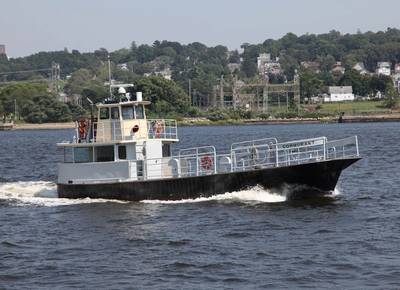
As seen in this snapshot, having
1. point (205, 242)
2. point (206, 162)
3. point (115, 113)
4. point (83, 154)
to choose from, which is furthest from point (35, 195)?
point (205, 242)

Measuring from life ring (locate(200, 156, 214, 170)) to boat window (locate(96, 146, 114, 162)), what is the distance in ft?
13.6

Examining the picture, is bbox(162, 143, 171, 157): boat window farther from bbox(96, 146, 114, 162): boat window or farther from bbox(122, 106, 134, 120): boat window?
bbox(96, 146, 114, 162): boat window

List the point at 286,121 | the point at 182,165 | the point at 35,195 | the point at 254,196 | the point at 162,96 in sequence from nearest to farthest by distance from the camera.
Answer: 1. the point at 254,196
2. the point at 182,165
3. the point at 35,195
4. the point at 162,96
5. the point at 286,121

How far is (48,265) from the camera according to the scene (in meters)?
29.1

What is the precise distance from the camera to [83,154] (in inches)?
1673

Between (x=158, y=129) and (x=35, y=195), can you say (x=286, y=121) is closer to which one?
(x=35, y=195)

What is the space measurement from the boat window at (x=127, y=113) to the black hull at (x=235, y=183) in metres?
3.18

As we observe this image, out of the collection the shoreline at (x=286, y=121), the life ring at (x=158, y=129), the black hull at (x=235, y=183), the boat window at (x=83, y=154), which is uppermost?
the life ring at (x=158, y=129)

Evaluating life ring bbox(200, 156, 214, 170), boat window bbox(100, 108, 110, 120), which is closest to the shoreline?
boat window bbox(100, 108, 110, 120)

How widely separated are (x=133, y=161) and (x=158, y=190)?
1.73 m

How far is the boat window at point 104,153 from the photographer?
42.0 metres

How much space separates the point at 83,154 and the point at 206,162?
5801mm

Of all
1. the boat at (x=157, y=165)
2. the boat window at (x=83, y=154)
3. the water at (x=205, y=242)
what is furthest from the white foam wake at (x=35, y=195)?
the boat window at (x=83, y=154)

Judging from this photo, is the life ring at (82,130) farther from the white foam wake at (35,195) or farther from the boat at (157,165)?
the white foam wake at (35,195)
